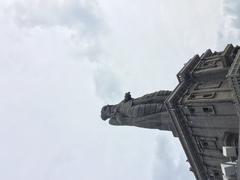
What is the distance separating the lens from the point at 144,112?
2603 inches

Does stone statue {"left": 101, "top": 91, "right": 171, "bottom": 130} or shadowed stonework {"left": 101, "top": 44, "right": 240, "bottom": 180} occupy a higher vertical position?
stone statue {"left": 101, "top": 91, "right": 171, "bottom": 130}

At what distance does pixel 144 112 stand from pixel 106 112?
15.8m

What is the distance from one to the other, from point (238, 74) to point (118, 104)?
36.0 meters

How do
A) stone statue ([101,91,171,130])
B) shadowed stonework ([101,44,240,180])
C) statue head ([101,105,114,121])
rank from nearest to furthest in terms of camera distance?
shadowed stonework ([101,44,240,180])
stone statue ([101,91,171,130])
statue head ([101,105,114,121])

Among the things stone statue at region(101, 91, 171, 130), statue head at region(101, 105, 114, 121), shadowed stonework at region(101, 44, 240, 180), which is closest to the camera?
shadowed stonework at region(101, 44, 240, 180)

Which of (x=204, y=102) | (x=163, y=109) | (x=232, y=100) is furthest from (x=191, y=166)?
(x=232, y=100)

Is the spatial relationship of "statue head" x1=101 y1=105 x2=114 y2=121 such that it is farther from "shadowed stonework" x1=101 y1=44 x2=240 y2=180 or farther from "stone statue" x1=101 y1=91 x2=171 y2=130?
"shadowed stonework" x1=101 y1=44 x2=240 y2=180

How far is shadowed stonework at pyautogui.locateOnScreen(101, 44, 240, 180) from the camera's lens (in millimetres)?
48966

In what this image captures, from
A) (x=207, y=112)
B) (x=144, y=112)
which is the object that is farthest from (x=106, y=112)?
(x=207, y=112)

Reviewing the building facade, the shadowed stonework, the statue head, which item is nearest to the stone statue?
the shadowed stonework

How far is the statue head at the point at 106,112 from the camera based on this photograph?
Result: 7938 centimetres

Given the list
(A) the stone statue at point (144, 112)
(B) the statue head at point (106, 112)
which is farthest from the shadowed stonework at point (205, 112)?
(B) the statue head at point (106, 112)

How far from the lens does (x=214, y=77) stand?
179 ft

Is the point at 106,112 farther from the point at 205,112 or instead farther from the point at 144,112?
the point at 205,112
